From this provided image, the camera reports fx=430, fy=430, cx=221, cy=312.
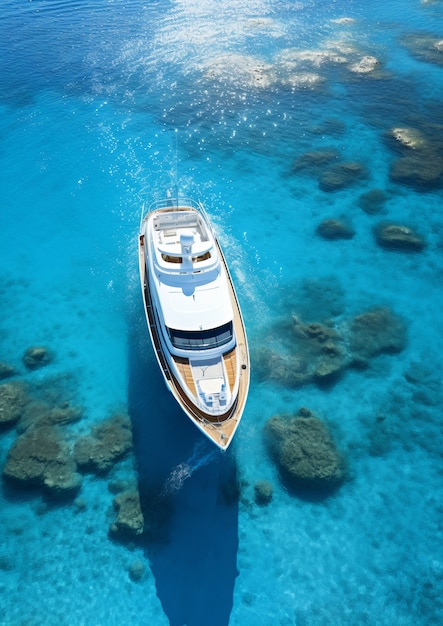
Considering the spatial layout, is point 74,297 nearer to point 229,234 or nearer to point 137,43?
point 229,234

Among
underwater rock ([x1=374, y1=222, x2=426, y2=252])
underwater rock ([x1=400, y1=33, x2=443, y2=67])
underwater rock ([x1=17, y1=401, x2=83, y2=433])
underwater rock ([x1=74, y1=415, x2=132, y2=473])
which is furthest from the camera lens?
underwater rock ([x1=400, y1=33, x2=443, y2=67])

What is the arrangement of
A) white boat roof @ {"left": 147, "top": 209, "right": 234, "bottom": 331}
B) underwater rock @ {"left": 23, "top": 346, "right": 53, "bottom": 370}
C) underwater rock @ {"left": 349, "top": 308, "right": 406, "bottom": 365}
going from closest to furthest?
1. white boat roof @ {"left": 147, "top": 209, "right": 234, "bottom": 331}
2. underwater rock @ {"left": 23, "top": 346, "right": 53, "bottom": 370}
3. underwater rock @ {"left": 349, "top": 308, "right": 406, "bottom": 365}

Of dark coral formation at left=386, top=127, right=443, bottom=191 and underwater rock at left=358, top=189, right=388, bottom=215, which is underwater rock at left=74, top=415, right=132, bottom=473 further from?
dark coral formation at left=386, top=127, right=443, bottom=191

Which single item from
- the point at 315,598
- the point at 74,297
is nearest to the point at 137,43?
the point at 74,297

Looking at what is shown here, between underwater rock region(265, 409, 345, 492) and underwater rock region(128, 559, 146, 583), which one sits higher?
underwater rock region(265, 409, 345, 492)

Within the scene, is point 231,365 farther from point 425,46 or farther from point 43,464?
point 425,46

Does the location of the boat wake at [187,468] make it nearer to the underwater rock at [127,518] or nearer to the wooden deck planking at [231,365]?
the underwater rock at [127,518]

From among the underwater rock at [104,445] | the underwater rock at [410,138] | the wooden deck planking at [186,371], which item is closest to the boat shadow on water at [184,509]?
the underwater rock at [104,445]

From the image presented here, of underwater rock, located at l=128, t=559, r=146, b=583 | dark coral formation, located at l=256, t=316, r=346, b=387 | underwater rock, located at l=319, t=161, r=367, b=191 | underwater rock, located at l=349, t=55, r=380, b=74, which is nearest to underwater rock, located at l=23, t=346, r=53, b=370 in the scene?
underwater rock, located at l=128, t=559, r=146, b=583

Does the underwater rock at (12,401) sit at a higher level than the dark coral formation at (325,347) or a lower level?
higher
